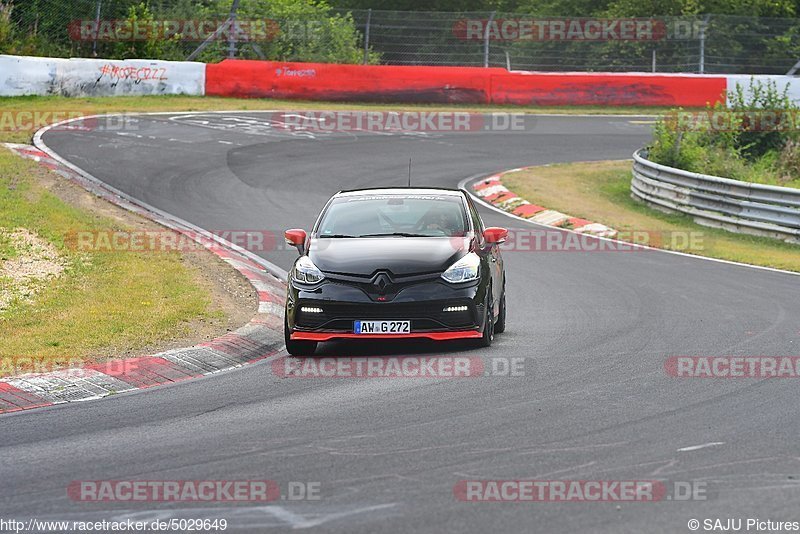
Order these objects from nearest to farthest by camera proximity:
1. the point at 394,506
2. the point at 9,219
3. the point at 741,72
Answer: the point at 394,506
the point at 9,219
the point at 741,72

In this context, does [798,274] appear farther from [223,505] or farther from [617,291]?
[223,505]

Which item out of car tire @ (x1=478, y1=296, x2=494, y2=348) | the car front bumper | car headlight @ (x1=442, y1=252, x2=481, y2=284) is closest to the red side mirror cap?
the car front bumper

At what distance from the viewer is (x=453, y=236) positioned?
1188cm

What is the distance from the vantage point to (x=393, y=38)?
38.6m

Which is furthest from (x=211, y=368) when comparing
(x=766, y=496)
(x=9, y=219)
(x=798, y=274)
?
(x=798, y=274)

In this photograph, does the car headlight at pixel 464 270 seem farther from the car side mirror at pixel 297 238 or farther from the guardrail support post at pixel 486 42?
the guardrail support post at pixel 486 42

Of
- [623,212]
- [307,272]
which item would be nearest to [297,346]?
[307,272]

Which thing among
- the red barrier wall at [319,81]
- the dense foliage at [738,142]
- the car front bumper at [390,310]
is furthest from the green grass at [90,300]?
the red barrier wall at [319,81]

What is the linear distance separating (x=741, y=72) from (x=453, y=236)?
31.5 metres

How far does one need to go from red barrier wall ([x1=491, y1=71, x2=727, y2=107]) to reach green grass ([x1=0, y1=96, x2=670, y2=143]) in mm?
259

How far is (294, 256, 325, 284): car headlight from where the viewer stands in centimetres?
1109

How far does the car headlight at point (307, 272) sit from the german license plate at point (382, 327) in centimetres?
60

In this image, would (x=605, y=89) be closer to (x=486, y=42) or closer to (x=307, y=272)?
(x=486, y=42)

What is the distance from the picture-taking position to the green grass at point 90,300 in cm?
1093
